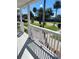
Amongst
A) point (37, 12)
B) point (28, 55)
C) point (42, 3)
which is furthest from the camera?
point (37, 12)

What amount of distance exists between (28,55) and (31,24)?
2029 mm
